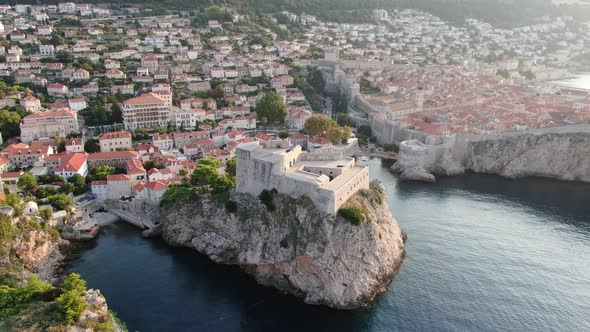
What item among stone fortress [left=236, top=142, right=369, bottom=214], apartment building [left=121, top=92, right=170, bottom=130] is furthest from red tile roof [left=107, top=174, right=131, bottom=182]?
apartment building [left=121, top=92, right=170, bottom=130]

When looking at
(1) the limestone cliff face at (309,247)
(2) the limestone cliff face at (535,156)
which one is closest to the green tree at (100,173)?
(1) the limestone cliff face at (309,247)

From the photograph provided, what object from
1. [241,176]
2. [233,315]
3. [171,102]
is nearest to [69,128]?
[171,102]

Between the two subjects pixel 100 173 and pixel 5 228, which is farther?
pixel 100 173

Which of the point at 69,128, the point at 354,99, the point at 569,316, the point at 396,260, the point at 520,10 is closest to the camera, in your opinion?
the point at 569,316

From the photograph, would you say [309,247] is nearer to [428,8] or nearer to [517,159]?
[517,159]

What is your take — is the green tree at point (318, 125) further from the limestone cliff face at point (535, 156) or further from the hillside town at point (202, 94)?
the limestone cliff face at point (535, 156)

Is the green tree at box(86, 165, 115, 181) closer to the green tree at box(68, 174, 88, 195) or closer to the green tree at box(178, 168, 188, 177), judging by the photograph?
the green tree at box(68, 174, 88, 195)

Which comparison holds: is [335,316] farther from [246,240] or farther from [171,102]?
[171,102]

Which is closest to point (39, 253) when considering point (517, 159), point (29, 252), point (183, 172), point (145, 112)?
point (29, 252)
